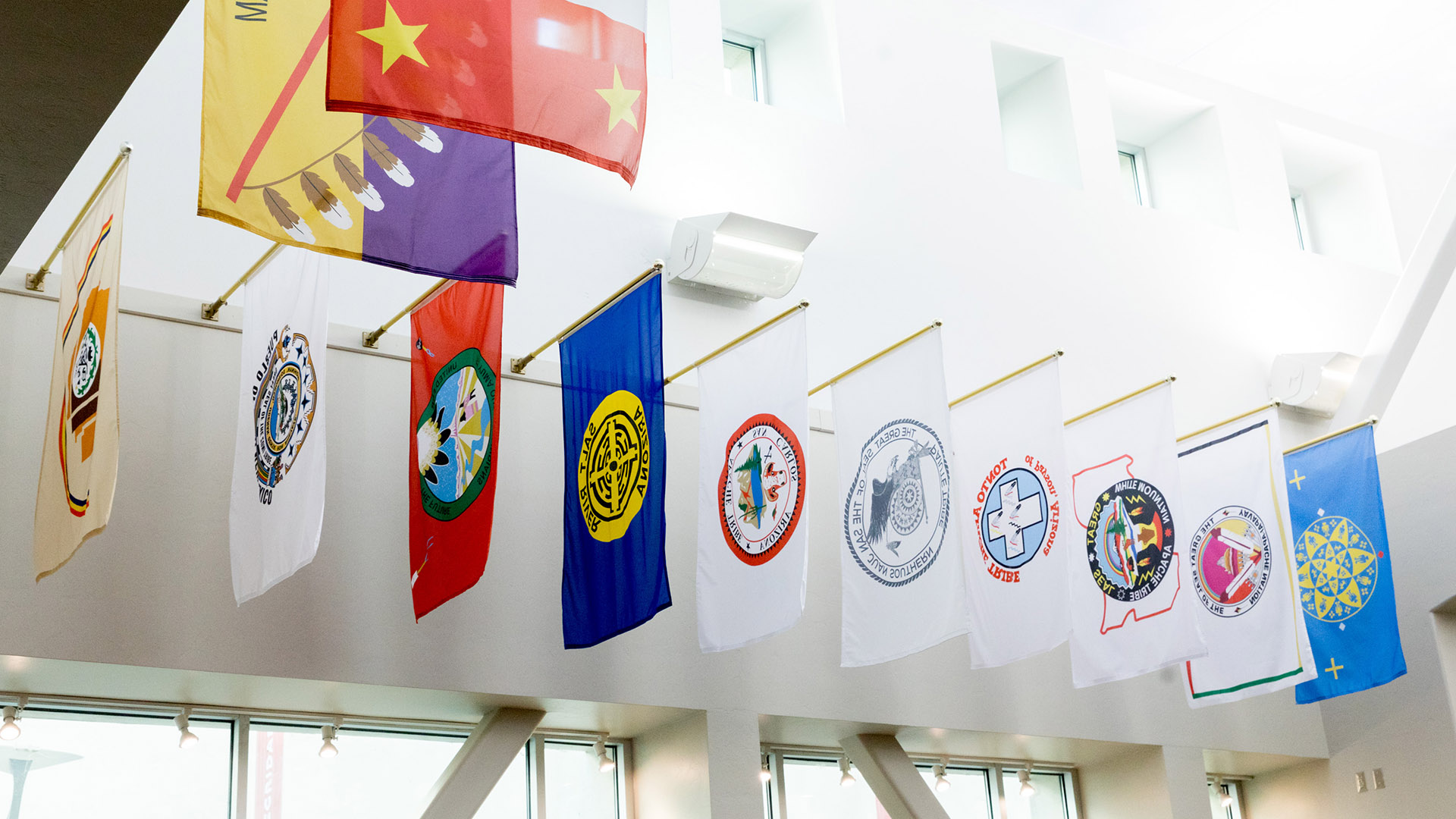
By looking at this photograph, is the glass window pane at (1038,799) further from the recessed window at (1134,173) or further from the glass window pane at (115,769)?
the recessed window at (1134,173)

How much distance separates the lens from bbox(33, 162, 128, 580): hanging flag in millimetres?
4441

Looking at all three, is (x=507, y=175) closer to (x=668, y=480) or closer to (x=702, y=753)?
(x=668, y=480)

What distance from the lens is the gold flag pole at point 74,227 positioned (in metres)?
4.80

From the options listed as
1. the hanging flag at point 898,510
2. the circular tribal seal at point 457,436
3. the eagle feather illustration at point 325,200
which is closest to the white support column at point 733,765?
the hanging flag at point 898,510

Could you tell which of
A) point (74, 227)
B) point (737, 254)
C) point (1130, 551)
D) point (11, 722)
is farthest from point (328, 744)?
point (1130, 551)

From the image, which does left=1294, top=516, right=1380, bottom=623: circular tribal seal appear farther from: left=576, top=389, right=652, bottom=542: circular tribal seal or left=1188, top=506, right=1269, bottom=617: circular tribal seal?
left=576, top=389, right=652, bottom=542: circular tribal seal

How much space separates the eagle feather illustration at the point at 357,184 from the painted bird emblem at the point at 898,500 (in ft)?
8.94

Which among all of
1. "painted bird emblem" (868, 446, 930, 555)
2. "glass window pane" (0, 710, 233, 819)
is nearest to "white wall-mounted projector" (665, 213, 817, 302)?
"painted bird emblem" (868, 446, 930, 555)

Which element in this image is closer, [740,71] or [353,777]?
[353,777]

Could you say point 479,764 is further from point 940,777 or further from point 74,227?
point 940,777

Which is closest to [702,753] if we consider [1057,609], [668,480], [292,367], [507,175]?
[668,480]

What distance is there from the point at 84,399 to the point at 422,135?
59.7 inches

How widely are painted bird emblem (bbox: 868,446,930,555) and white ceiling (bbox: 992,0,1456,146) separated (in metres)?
6.03

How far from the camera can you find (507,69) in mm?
4426
